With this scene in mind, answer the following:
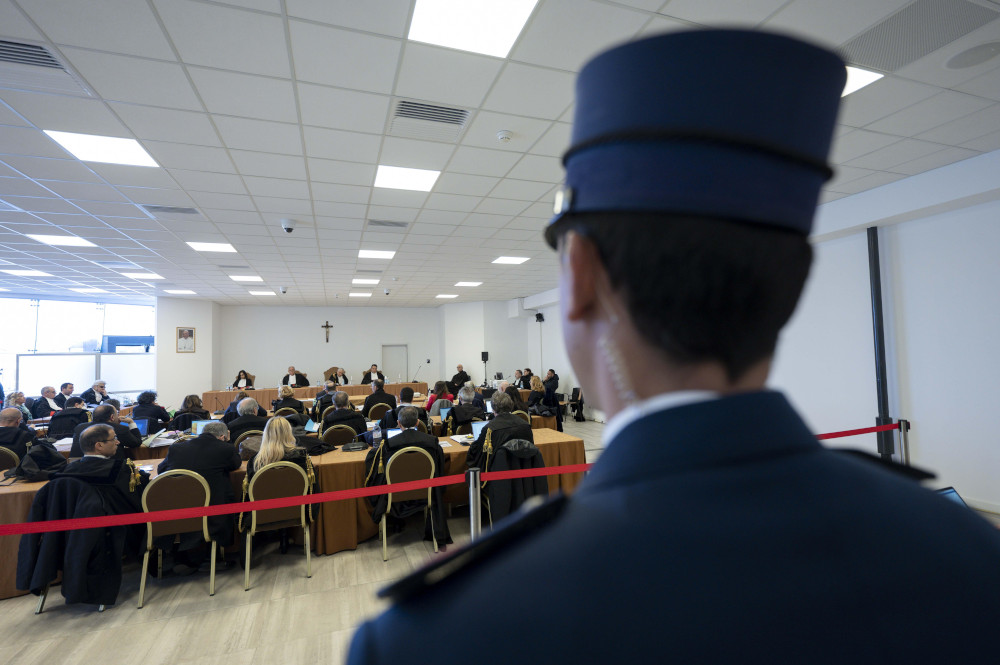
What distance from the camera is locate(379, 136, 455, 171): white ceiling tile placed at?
3.75 m

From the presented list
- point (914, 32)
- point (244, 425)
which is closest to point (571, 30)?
point (914, 32)

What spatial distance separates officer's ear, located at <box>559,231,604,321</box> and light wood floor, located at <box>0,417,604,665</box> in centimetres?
236

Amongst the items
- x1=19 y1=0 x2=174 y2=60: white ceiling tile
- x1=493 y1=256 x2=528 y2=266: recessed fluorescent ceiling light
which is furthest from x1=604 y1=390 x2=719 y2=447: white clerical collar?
x1=493 y1=256 x2=528 y2=266: recessed fluorescent ceiling light

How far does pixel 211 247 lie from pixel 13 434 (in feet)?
11.2

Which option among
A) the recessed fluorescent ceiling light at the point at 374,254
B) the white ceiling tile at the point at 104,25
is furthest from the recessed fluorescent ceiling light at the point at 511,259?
the white ceiling tile at the point at 104,25

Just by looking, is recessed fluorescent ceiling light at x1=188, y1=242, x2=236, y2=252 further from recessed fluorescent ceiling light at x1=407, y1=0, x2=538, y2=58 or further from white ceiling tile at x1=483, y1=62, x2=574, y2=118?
recessed fluorescent ceiling light at x1=407, y1=0, x2=538, y2=58

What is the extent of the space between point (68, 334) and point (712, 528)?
18071mm

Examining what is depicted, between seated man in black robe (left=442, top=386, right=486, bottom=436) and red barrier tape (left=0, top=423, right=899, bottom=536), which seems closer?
red barrier tape (left=0, top=423, right=899, bottom=536)

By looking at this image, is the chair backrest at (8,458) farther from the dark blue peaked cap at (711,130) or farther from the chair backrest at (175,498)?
the dark blue peaked cap at (711,130)

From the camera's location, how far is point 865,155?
4.13 meters

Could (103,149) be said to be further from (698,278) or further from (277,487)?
(698,278)

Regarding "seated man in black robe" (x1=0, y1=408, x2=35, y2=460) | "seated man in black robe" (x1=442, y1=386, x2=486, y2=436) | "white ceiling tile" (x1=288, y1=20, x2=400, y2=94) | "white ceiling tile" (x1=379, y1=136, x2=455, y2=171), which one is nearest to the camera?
"white ceiling tile" (x1=288, y1=20, x2=400, y2=94)

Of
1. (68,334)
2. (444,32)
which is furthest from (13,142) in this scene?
(68,334)

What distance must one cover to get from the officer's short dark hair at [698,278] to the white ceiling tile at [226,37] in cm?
279
